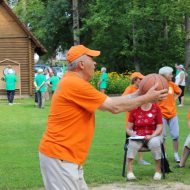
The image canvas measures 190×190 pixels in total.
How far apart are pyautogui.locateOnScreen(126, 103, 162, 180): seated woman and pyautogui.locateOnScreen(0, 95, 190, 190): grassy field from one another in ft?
1.56

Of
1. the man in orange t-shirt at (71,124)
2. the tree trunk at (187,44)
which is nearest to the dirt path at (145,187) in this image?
the man in orange t-shirt at (71,124)

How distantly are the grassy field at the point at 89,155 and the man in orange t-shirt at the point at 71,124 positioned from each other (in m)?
3.24

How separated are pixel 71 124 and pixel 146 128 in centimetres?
424

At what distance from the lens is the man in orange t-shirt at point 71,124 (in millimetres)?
4867

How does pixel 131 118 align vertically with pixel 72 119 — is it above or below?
below

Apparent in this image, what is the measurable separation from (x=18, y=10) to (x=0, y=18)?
82.6 feet

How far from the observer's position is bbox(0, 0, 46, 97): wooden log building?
99.6 ft

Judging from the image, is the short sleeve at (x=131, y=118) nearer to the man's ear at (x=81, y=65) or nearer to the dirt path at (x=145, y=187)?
the dirt path at (x=145, y=187)

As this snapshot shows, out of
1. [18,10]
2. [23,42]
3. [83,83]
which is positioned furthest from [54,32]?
[83,83]

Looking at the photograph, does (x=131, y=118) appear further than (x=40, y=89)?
No

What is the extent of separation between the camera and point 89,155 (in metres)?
10.8

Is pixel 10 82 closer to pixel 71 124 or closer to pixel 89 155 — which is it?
pixel 89 155

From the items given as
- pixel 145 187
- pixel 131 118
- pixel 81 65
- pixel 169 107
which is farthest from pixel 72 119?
pixel 169 107

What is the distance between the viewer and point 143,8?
33.6m
